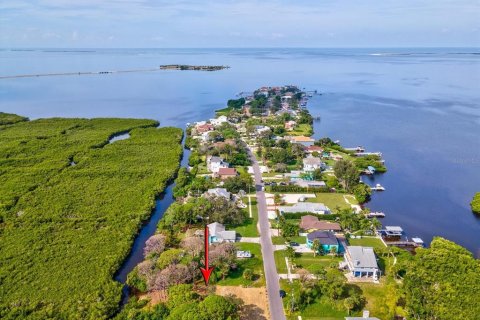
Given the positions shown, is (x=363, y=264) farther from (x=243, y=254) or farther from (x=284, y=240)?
(x=243, y=254)

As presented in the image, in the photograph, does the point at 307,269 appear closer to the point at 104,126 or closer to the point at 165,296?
the point at 165,296

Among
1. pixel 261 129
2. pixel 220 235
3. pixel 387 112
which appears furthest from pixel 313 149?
pixel 387 112

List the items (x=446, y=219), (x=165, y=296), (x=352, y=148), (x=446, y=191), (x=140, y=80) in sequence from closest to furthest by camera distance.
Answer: (x=165, y=296), (x=446, y=219), (x=446, y=191), (x=352, y=148), (x=140, y=80)

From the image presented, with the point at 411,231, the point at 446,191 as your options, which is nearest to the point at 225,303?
the point at 411,231

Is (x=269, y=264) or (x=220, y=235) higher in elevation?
(x=220, y=235)

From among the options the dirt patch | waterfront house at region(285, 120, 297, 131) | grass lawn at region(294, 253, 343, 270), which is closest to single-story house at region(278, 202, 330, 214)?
grass lawn at region(294, 253, 343, 270)

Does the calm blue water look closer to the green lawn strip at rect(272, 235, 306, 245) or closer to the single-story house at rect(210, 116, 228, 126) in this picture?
the single-story house at rect(210, 116, 228, 126)
